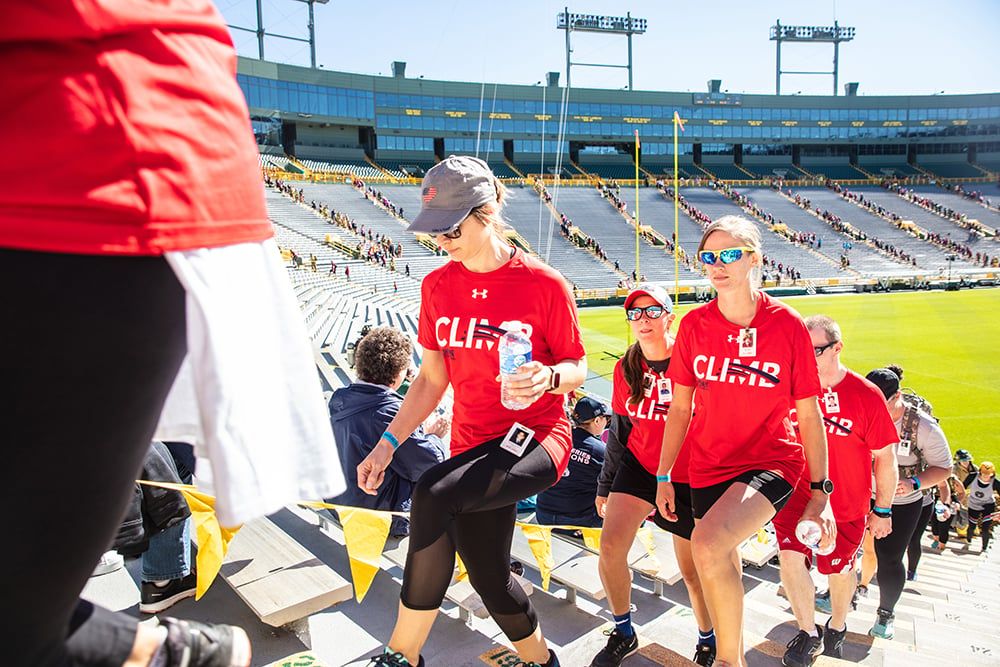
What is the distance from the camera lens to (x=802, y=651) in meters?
3.47

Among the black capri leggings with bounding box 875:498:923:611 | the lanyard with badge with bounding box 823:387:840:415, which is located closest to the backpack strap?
the black capri leggings with bounding box 875:498:923:611

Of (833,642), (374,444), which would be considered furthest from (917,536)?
(374,444)

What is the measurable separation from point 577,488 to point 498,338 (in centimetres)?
222

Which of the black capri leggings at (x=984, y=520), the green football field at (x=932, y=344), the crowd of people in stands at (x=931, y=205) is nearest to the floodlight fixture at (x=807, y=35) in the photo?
the crowd of people in stands at (x=931, y=205)

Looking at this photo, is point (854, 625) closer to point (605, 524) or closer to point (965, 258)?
point (605, 524)

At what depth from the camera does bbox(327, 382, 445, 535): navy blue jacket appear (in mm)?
3932

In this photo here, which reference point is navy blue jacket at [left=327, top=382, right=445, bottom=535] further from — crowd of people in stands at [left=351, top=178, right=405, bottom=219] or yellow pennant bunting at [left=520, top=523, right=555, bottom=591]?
crowd of people in stands at [left=351, top=178, right=405, bottom=219]

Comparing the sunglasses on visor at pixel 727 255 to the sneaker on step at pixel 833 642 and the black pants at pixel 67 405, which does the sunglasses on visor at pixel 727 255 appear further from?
the black pants at pixel 67 405

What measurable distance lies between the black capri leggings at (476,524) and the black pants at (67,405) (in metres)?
1.49

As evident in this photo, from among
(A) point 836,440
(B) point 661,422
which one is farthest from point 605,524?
(A) point 836,440

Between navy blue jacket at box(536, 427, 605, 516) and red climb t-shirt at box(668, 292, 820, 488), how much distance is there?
1.44 metres

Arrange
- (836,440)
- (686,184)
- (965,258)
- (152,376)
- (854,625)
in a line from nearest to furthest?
1. (152,376)
2. (836,440)
3. (854,625)
4. (965,258)
5. (686,184)

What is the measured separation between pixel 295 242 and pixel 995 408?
97.5 ft

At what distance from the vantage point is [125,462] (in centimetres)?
100
